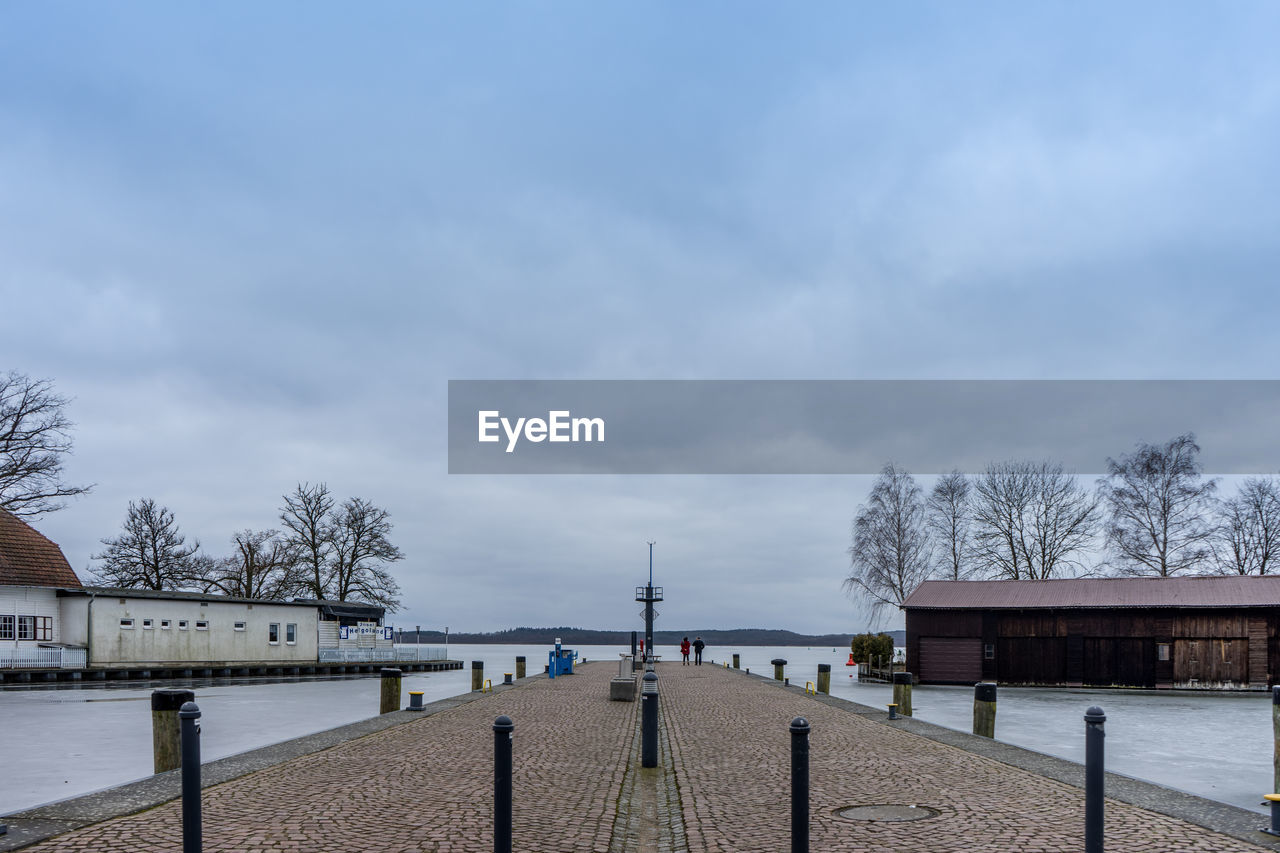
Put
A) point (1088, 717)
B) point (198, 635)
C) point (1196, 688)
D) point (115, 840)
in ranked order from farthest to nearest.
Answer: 1. point (198, 635)
2. point (1196, 688)
3. point (115, 840)
4. point (1088, 717)

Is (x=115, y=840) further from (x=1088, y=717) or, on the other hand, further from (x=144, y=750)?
(x=144, y=750)

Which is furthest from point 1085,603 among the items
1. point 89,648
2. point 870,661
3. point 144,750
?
point 89,648

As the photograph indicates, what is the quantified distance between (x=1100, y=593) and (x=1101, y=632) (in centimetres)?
180

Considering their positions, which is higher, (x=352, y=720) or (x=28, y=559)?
(x=28, y=559)

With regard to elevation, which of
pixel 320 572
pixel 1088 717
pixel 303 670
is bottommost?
pixel 303 670

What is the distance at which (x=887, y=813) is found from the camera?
30.3 feet

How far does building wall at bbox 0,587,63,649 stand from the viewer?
42281 mm

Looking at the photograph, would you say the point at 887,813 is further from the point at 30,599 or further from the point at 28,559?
the point at 28,559

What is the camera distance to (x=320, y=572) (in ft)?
206

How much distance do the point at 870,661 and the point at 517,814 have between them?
4466cm

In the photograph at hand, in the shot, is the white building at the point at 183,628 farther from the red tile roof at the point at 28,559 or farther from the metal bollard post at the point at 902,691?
the metal bollard post at the point at 902,691

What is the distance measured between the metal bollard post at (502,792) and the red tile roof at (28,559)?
144ft

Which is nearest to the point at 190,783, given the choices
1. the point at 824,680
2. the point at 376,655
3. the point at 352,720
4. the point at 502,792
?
the point at 502,792

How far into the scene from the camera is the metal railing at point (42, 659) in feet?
134
